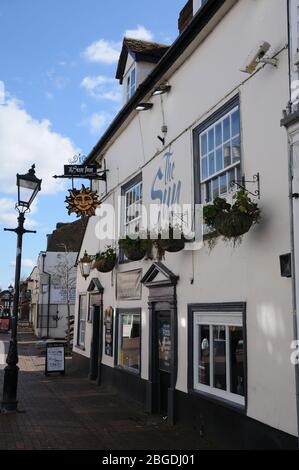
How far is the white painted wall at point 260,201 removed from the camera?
643 cm

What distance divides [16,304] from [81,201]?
13.3ft

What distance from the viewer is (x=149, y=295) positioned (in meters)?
11.2

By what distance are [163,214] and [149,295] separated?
1915 millimetres

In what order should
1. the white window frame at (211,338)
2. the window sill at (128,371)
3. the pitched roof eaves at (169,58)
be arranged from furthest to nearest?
the window sill at (128,371), the pitched roof eaves at (169,58), the white window frame at (211,338)

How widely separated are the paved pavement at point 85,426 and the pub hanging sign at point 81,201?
16.4 feet

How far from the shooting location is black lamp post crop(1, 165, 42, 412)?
33.9 ft

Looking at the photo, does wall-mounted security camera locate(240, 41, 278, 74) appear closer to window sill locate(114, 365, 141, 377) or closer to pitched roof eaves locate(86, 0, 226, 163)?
pitched roof eaves locate(86, 0, 226, 163)

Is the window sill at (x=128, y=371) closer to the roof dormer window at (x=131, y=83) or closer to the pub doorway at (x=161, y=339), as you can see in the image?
the pub doorway at (x=161, y=339)

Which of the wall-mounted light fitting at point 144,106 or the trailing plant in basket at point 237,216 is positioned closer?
the trailing plant in basket at point 237,216

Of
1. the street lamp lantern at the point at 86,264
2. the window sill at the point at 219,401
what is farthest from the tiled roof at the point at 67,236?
the window sill at the point at 219,401

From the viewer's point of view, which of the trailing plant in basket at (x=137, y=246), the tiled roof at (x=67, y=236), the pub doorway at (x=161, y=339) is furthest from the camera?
the tiled roof at (x=67, y=236)

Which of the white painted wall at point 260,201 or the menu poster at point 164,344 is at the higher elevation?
the white painted wall at point 260,201

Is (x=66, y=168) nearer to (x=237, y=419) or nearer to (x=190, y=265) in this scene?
(x=190, y=265)
